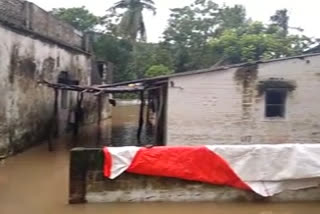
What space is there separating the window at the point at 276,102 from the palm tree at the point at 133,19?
83.2ft

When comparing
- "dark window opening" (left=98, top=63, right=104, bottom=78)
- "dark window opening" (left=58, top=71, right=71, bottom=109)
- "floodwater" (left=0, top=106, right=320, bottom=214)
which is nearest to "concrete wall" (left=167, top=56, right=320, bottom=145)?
"floodwater" (left=0, top=106, right=320, bottom=214)

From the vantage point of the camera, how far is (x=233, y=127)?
1305 centimetres

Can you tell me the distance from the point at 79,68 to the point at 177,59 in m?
13.7

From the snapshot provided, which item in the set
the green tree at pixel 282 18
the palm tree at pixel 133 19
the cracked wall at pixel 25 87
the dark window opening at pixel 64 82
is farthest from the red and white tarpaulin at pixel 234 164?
the green tree at pixel 282 18

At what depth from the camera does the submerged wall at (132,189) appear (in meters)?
8.63

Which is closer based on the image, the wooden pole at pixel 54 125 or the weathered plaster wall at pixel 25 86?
the weathered plaster wall at pixel 25 86

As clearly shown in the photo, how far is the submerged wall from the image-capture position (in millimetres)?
8633

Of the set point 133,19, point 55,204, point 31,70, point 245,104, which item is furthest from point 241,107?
point 133,19

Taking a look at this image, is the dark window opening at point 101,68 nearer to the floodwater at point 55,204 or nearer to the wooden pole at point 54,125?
the wooden pole at point 54,125

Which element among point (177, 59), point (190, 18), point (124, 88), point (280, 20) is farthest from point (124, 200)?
point (280, 20)

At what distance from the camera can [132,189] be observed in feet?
28.7

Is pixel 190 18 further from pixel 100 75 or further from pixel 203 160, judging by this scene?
pixel 203 160

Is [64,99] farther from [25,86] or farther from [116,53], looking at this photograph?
[116,53]

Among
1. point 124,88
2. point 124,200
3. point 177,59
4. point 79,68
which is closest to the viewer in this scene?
point 124,200
